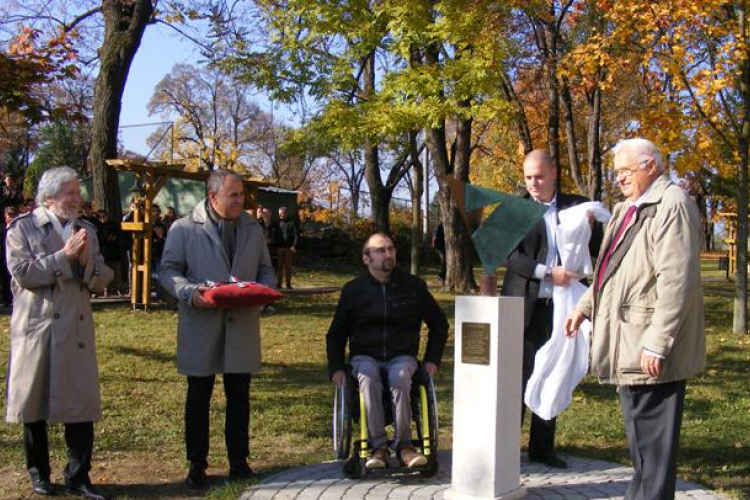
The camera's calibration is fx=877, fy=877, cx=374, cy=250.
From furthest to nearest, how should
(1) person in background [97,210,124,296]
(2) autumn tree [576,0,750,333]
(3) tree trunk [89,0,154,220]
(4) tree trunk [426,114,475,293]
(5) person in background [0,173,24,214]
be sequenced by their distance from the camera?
(4) tree trunk [426,114,475,293] < (3) tree trunk [89,0,154,220] < (1) person in background [97,210,124,296] < (5) person in background [0,173,24,214] < (2) autumn tree [576,0,750,333]

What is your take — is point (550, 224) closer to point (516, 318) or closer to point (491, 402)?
point (516, 318)

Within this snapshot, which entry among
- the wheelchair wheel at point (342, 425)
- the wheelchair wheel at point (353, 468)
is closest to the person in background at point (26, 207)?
the wheelchair wheel at point (342, 425)

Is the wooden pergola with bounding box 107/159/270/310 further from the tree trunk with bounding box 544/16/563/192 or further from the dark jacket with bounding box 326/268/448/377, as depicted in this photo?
the dark jacket with bounding box 326/268/448/377

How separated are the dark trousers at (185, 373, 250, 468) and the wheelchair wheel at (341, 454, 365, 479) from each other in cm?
68

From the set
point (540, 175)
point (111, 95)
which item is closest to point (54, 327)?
point (540, 175)

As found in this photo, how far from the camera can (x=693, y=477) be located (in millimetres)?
5734

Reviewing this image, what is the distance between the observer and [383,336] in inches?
223

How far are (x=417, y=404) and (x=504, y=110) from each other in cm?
961

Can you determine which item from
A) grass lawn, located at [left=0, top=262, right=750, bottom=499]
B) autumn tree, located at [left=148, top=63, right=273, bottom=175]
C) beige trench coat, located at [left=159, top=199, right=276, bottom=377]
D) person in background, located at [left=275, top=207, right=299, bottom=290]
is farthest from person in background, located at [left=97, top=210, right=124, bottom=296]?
autumn tree, located at [left=148, top=63, right=273, bottom=175]

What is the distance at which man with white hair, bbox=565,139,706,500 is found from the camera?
4148mm

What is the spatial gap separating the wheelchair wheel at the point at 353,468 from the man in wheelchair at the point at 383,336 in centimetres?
11

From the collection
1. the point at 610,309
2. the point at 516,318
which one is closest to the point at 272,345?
the point at 516,318

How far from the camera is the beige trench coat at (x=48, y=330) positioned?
491 centimetres

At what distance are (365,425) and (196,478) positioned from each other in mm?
1099
